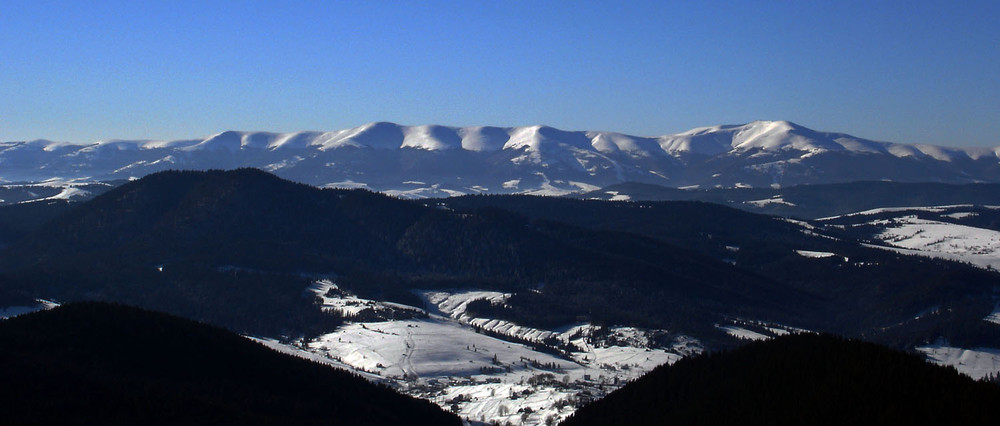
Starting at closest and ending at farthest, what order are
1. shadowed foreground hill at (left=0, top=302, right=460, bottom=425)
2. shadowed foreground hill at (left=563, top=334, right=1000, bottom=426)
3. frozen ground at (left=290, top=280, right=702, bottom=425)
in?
shadowed foreground hill at (left=563, top=334, right=1000, bottom=426)
shadowed foreground hill at (left=0, top=302, right=460, bottom=425)
frozen ground at (left=290, top=280, right=702, bottom=425)

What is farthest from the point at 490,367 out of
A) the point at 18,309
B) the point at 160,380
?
the point at 18,309

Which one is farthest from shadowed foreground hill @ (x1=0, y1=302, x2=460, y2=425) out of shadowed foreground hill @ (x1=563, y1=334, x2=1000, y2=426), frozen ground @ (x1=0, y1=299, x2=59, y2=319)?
frozen ground @ (x1=0, y1=299, x2=59, y2=319)

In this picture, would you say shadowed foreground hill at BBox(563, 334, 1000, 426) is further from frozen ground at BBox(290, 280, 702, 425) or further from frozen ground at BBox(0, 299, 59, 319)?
frozen ground at BBox(0, 299, 59, 319)

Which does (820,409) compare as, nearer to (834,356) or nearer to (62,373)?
(834,356)

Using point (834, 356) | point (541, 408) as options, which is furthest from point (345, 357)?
point (834, 356)

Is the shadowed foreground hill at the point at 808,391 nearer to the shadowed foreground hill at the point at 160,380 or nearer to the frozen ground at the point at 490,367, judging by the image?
the frozen ground at the point at 490,367

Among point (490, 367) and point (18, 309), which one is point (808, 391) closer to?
point (490, 367)
